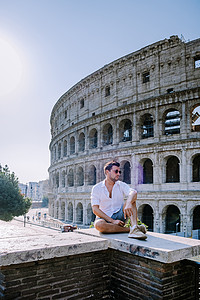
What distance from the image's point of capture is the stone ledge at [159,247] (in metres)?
2.79

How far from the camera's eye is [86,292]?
10.3 feet

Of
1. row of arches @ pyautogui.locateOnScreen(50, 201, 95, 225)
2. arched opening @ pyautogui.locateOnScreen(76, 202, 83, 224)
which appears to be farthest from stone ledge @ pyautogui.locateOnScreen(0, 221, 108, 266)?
arched opening @ pyautogui.locateOnScreen(76, 202, 83, 224)

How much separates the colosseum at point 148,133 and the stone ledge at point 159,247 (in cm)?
1631

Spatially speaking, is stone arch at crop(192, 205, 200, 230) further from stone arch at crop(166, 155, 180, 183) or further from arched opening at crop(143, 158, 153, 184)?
arched opening at crop(143, 158, 153, 184)

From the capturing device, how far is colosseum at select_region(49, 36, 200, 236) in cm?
1978

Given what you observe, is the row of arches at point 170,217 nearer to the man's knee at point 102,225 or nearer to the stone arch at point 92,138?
the stone arch at point 92,138

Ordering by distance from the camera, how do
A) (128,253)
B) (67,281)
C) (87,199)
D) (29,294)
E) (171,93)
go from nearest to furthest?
(29,294) → (67,281) → (128,253) → (171,93) → (87,199)

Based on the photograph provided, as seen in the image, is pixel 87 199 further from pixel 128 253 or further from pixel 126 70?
pixel 128 253

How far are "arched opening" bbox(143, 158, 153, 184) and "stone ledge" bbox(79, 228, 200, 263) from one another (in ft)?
64.5

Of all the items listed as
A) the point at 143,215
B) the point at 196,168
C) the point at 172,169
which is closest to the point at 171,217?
the point at 143,215

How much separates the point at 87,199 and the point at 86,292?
77.9ft

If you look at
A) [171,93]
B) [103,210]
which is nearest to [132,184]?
[171,93]

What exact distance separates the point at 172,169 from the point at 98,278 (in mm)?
20008

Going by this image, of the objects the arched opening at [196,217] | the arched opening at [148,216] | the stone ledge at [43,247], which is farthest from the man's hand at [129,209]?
the arched opening at [148,216]
